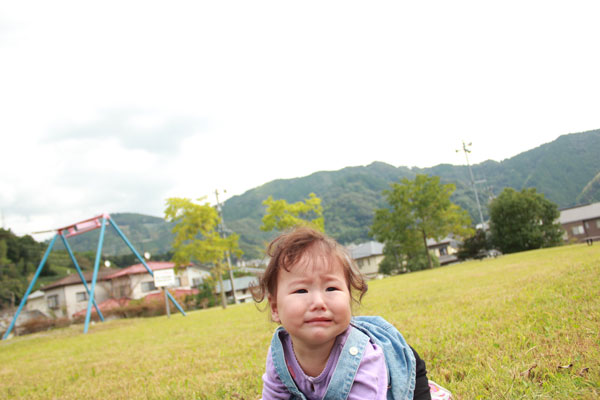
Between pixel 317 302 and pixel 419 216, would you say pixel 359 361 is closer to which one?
pixel 317 302

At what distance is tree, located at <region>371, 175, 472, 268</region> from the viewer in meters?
35.1

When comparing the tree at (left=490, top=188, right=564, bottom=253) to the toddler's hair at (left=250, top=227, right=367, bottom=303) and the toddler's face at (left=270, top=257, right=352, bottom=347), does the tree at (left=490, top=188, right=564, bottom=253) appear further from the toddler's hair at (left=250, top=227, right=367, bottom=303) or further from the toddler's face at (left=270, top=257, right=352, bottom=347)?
the toddler's face at (left=270, top=257, right=352, bottom=347)

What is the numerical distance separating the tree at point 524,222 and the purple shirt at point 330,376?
39.0 meters

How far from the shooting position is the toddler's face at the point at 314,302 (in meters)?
1.65

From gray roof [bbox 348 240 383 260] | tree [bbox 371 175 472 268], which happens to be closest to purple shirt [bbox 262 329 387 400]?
tree [bbox 371 175 472 268]

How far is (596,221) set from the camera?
4872 centimetres

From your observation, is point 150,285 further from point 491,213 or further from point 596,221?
point 596,221

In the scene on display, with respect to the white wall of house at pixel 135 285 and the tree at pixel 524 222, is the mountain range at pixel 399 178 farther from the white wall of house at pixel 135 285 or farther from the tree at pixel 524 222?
the white wall of house at pixel 135 285

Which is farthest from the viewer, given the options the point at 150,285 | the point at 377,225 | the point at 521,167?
the point at 150,285

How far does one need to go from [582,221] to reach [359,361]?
2348 inches

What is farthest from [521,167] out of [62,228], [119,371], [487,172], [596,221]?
[119,371]

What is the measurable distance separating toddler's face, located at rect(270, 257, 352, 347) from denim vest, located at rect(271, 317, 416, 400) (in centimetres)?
10

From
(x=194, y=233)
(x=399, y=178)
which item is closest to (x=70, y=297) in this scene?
(x=194, y=233)

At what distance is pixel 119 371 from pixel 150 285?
4094 cm
